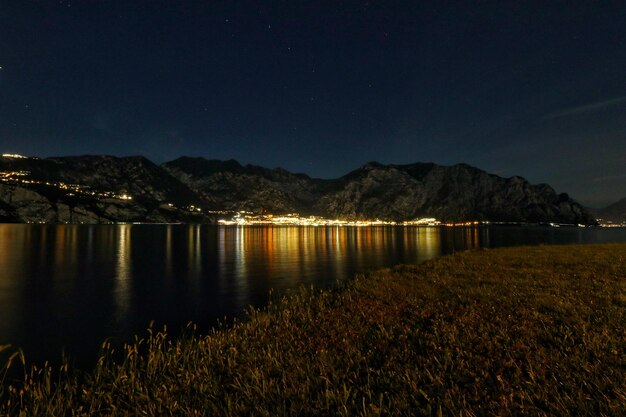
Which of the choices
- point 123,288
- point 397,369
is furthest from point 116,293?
point 397,369

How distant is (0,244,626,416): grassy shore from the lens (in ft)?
18.8

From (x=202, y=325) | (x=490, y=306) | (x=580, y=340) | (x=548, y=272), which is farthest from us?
(x=202, y=325)

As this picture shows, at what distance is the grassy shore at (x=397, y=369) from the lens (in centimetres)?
572

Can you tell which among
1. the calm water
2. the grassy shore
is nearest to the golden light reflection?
the calm water

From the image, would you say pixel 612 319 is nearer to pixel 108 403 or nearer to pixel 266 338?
pixel 266 338

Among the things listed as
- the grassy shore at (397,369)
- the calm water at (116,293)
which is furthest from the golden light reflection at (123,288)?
the grassy shore at (397,369)

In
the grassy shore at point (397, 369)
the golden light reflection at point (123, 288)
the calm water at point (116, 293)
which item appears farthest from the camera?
the golden light reflection at point (123, 288)

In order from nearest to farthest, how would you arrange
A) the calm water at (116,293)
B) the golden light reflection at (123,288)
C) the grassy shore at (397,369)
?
1. the grassy shore at (397,369)
2. the calm water at (116,293)
3. the golden light reflection at (123,288)

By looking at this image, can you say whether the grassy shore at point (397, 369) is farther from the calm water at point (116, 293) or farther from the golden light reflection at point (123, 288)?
the golden light reflection at point (123, 288)

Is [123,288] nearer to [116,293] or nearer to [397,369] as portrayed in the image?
[116,293]

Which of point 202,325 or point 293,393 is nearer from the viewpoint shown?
point 293,393

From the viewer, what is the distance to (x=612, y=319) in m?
9.42

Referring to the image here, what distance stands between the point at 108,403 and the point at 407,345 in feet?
23.6

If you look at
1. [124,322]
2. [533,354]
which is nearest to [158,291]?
[124,322]
